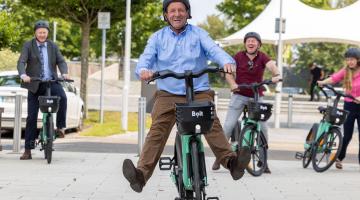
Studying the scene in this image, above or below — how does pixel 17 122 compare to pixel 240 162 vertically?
below

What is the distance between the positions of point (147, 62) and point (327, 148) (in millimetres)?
5242

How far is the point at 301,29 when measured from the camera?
2608 centimetres

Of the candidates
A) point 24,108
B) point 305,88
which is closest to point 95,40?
point 305,88

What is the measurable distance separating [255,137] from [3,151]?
439 cm

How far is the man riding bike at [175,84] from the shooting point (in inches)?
254

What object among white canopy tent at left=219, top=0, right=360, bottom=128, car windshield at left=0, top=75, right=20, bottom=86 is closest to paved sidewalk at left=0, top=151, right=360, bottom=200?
car windshield at left=0, top=75, right=20, bottom=86

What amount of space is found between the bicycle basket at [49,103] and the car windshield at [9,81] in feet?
21.3

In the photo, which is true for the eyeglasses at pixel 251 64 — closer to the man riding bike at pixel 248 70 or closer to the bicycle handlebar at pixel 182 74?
the man riding bike at pixel 248 70

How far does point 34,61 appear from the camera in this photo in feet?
36.6

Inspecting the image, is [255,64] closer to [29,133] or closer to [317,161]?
[317,161]

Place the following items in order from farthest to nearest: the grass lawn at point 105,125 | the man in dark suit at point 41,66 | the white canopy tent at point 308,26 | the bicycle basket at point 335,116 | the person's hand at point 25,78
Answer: the white canopy tent at point 308,26, the grass lawn at point 105,125, the man in dark suit at point 41,66, the bicycle basket at point 335,116, the person's hand at point 25,78

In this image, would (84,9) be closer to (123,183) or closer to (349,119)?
(349,119)

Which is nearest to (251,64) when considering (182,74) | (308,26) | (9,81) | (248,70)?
(248,70)

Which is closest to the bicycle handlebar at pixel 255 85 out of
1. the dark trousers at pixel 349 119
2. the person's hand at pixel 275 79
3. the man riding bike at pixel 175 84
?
the person's hand at pixel 275 79
